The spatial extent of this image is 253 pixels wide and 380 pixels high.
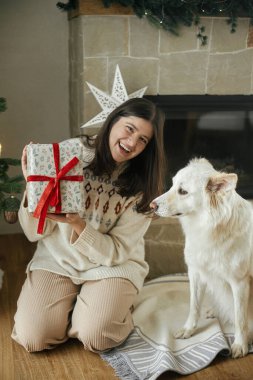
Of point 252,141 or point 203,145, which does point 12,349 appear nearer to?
point 203,145

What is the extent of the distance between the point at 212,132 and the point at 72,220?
1276 millimetres

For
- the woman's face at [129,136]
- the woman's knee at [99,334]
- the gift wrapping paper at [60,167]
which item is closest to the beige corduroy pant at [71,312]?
the woman's knee at [99,334]

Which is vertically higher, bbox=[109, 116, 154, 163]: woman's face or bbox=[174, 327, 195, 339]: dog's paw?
bbox=[109, 116, 154, 163]: woman's face

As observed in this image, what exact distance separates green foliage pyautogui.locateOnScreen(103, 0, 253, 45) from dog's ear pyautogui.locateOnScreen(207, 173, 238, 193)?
1.01 m

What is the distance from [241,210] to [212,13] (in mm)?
1113

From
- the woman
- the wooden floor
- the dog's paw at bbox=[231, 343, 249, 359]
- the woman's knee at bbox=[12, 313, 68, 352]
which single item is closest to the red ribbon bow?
the woman

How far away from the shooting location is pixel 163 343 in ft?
6.09

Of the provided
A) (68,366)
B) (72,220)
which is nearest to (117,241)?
(72,220)

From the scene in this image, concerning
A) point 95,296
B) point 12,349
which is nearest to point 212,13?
point 95,296

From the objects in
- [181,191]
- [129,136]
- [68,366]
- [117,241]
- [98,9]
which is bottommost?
[68,366]

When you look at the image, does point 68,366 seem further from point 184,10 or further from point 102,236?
point 184,10

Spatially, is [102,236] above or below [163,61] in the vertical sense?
below

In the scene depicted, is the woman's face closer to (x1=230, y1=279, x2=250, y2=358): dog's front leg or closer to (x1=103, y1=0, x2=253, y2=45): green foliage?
(x1=230, y1=279, x2=250, y2=358): dog's front leg

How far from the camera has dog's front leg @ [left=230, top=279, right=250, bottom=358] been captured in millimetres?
1789
